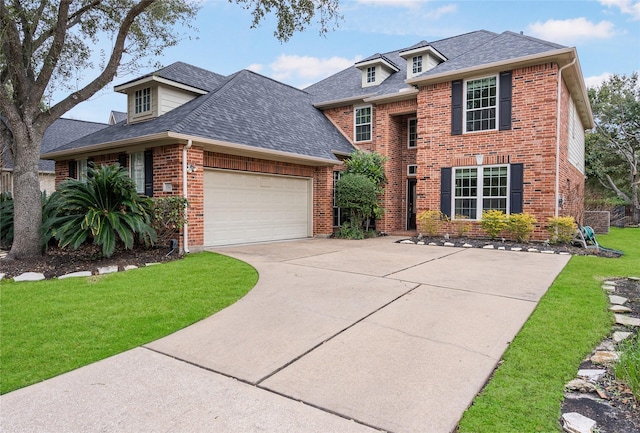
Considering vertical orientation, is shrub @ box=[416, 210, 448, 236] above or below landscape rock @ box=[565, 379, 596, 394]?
above

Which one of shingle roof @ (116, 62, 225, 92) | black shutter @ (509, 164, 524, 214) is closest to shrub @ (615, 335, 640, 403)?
black shutter @ (509, 164, 524, 214)

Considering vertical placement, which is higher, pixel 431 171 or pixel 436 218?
pixel 431 171

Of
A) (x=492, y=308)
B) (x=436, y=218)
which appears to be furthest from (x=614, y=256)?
(x=492, y=308)

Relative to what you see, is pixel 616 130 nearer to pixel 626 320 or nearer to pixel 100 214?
pixel 626 320

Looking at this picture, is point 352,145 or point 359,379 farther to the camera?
point 352,145

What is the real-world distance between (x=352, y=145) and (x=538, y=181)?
6.97 metres

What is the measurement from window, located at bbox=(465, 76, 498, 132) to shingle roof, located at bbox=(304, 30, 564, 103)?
0.63 meters

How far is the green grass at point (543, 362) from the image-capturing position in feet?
7.95

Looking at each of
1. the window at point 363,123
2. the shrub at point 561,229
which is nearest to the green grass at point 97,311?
the shrub at point 561,229

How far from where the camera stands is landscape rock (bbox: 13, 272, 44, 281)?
20.8ft

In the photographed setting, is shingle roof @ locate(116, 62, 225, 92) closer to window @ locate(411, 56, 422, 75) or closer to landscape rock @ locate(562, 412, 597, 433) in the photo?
window @ locate(411, 56, 422, 75)

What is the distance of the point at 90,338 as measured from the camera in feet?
12.5

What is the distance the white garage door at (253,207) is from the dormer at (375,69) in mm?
5738

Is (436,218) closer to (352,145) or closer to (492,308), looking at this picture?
(352,145)
